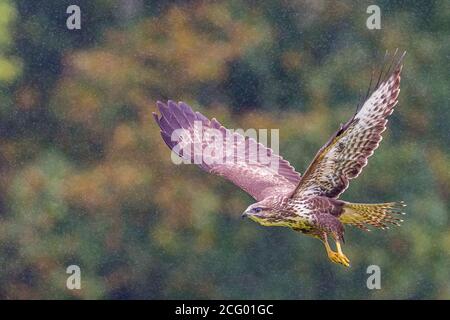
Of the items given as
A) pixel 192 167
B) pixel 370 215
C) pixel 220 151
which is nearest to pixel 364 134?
pixel 370 215

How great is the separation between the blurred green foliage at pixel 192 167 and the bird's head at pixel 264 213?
9364 mm

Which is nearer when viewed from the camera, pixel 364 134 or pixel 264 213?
pixel 364 134

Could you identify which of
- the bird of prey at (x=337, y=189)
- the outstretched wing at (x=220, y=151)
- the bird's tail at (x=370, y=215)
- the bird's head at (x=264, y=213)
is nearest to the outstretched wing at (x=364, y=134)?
the bird of prey at (x=337, y=189)

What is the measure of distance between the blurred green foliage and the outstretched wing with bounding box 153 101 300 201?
7844 mm

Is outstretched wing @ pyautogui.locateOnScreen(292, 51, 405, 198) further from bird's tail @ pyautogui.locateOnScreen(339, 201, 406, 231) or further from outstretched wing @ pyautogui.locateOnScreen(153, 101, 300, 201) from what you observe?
outstretched wing @ pyautogui.locateOnScreen(153, 101, 300, 201)

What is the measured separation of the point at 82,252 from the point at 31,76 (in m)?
2.75

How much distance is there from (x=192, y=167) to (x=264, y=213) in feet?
33.7

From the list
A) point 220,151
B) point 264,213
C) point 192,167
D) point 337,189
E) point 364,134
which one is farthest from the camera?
point 192,167

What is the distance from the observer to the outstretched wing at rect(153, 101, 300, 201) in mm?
10523

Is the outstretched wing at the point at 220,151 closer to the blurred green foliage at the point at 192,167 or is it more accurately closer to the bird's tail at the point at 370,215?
the bird's tail at the point at 370,215

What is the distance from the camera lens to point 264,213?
953 centimetres

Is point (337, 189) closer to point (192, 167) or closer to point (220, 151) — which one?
point (220, 151)

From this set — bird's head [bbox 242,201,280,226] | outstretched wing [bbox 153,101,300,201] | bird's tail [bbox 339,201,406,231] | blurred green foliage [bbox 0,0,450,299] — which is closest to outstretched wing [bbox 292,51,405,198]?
bird's tail [bbox 339,201,406,231]

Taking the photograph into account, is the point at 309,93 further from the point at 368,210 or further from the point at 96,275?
the point at 368,210
